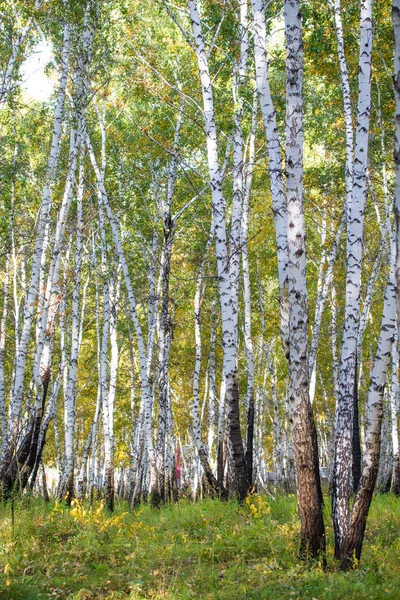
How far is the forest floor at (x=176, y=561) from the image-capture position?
5363 millimetres

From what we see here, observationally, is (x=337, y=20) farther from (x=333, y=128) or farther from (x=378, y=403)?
(x=378, y=403)

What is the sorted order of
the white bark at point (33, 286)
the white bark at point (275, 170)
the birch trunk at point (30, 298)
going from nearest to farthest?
1. the white bark at point (275, 170)
2. the birch trunk at point (30, 298)
3. the white bark at point (33, 286)

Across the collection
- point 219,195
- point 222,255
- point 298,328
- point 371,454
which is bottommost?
point 371,454

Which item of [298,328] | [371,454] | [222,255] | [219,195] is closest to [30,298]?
[222,255]

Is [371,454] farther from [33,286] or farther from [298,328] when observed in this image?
[33,286]

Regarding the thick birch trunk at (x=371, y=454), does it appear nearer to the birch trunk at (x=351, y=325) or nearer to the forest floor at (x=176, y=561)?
the birch trunk at (x=351, y=325)

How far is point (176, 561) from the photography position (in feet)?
22.6

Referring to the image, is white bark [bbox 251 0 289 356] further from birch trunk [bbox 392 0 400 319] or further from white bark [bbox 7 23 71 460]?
white bark [bbox 7 23 71 460]

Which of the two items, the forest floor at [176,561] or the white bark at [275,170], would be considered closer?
the forest floor at [176,561]

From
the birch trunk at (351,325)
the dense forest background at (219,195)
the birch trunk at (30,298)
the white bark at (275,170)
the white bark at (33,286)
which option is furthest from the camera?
the white bark at (33,286)

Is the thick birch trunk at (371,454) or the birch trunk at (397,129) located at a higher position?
the birch trunk at (397,129)

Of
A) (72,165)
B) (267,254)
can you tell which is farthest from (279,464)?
(72,165)

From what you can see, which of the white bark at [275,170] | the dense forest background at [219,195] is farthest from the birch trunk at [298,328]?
the white bark at [275,170]

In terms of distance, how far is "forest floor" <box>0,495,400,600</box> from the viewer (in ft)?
17.6
